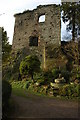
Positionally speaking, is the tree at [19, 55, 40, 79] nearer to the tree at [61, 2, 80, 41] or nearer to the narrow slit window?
the narrow slit window

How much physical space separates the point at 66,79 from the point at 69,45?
209 inches

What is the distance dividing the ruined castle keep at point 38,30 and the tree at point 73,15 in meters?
0.86

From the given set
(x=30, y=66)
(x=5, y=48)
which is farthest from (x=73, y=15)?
(x=30, y=66)

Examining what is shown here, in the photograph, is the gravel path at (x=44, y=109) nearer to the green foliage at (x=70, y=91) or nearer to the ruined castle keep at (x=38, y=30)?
the green foliage at (x=70, y=91)

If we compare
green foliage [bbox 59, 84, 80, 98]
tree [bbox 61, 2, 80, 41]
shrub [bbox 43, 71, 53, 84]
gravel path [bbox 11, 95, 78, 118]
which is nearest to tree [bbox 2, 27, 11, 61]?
shrub [bbox 43, 71, 53, 84]

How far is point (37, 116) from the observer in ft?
24.1

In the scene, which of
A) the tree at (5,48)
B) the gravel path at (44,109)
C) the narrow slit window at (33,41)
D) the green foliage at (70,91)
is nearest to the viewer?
the gravel path at (44,109)

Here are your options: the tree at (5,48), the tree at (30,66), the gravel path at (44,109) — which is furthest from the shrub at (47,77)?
the tree at (5,48)

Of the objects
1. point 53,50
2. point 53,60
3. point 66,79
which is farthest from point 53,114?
point 53,50

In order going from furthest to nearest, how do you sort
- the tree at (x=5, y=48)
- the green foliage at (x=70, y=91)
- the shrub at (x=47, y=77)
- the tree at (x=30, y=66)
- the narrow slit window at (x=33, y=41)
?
1. the narrow slit window at (x=33, y=41)
2. the tree at (x=5, y=48)
3. the tree at (x=30, y=66)
4. the shrub at (x=47, y=77)
5. the green foliage at (x=70, y=91)

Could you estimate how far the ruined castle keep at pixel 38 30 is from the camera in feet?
65.9

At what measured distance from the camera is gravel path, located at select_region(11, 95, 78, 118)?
7.49 meters

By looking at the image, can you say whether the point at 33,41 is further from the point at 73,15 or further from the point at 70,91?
the point at 70,91

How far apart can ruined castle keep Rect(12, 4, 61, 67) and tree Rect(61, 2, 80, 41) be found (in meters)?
0.86
